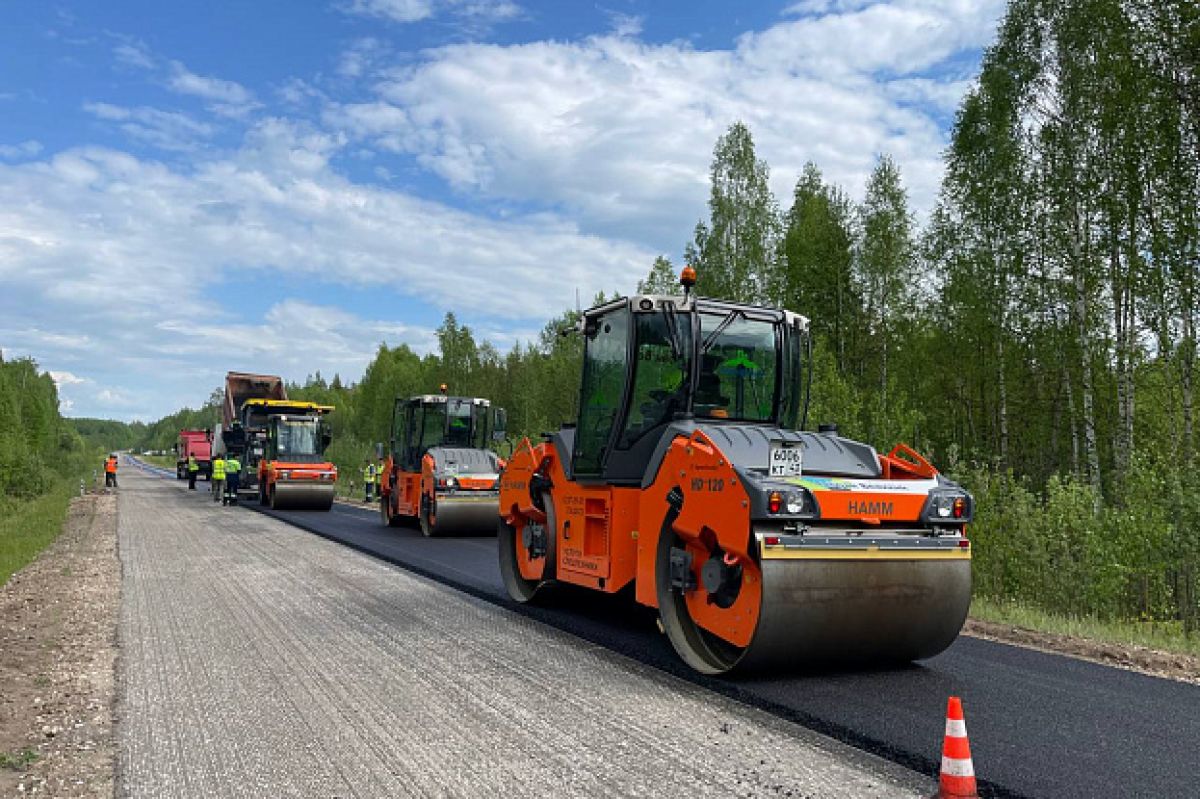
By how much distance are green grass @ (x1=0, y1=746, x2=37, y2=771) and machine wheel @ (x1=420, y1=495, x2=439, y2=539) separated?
416 inches

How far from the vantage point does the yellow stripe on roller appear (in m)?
4.81

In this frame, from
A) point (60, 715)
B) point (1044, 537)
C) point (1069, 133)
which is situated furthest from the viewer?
point (1069, 133)

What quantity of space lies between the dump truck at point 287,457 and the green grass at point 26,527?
13.9 ft

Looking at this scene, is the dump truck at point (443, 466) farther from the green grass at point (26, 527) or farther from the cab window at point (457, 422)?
the green grass at point (26, 527)

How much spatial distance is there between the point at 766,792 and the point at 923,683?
1962 millimetres

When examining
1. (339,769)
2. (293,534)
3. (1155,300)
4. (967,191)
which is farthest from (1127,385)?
(339,769)

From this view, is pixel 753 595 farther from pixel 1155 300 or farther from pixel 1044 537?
pixel 1155 300

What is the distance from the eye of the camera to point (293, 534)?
49.3 ft

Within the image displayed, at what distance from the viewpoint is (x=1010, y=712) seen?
4641mm

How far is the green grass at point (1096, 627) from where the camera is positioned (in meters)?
Result: 6.82

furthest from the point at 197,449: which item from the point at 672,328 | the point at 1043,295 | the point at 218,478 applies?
the point at 672,328

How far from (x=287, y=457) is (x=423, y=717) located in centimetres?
1780

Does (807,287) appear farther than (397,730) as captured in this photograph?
Yes

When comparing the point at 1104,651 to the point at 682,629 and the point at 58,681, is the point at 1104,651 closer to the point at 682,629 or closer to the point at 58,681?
the point at 682,629
